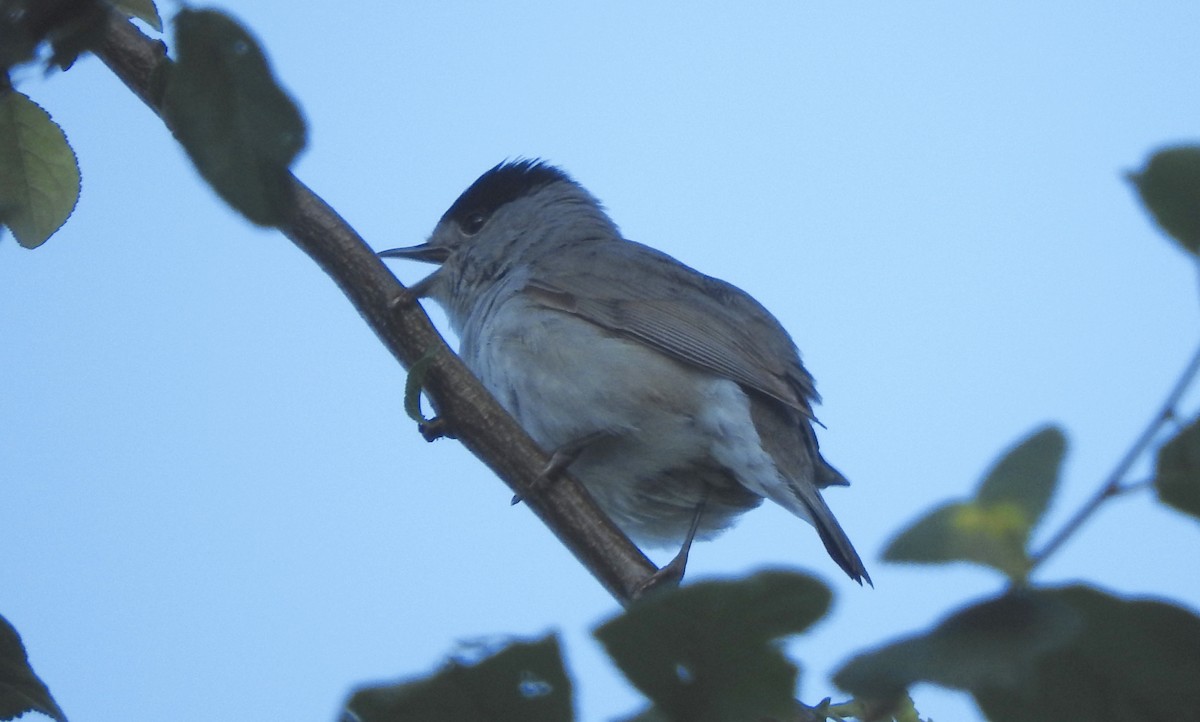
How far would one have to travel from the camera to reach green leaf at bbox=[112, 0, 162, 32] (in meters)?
1.93

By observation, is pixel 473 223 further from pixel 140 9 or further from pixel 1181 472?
pixel 1181 472

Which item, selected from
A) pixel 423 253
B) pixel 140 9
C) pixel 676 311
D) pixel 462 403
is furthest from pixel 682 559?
pixel 140 9

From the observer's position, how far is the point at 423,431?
9.99ft

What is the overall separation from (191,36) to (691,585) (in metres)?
0.75

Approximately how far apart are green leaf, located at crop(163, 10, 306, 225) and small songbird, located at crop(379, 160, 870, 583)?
3.60m

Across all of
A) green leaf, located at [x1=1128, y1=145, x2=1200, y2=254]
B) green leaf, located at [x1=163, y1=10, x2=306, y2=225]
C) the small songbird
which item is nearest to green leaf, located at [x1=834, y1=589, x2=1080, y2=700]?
green leaf, located at [x1=1128, y1=145, x2=1200, y2=254]

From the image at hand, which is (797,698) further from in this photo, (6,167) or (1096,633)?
(6,167)

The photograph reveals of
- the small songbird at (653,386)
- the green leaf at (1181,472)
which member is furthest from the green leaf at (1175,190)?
the small songbird at (653,386)

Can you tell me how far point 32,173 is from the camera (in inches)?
66.0

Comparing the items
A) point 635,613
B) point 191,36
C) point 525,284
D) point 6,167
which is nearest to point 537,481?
point 6,167

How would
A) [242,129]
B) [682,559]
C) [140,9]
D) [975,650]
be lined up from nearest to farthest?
[975,650] < [242,129] < [140,9] < [682,559]

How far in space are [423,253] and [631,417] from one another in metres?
2.21

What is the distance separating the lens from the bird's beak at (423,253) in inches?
277

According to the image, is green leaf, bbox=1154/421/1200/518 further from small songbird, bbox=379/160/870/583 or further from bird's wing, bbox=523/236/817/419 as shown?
bird's wing, bbox=523/236/817/419
